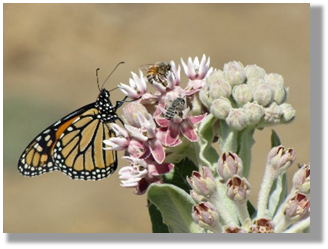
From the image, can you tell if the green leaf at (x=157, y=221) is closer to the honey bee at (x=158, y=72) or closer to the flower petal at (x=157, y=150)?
the flower petal at (x=157, y=150)

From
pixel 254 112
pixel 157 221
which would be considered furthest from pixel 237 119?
pixel 157 221

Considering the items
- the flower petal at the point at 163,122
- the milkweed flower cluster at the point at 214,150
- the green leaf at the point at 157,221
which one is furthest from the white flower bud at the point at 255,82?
→ the green leaf at the point at 157,221

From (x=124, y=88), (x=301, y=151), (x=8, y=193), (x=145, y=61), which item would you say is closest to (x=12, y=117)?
(x=8, y=193)

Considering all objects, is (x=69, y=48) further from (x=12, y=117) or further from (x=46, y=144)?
(x=46, y=144)

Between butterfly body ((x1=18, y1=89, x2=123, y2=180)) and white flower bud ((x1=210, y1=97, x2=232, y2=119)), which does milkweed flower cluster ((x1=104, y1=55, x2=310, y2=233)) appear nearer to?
white flower bud ((x1=210, y1=97, x2=232, y2=119))

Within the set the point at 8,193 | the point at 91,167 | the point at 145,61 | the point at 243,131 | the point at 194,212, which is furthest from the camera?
the point at 145,61

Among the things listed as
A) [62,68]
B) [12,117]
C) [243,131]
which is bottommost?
[243,131]
